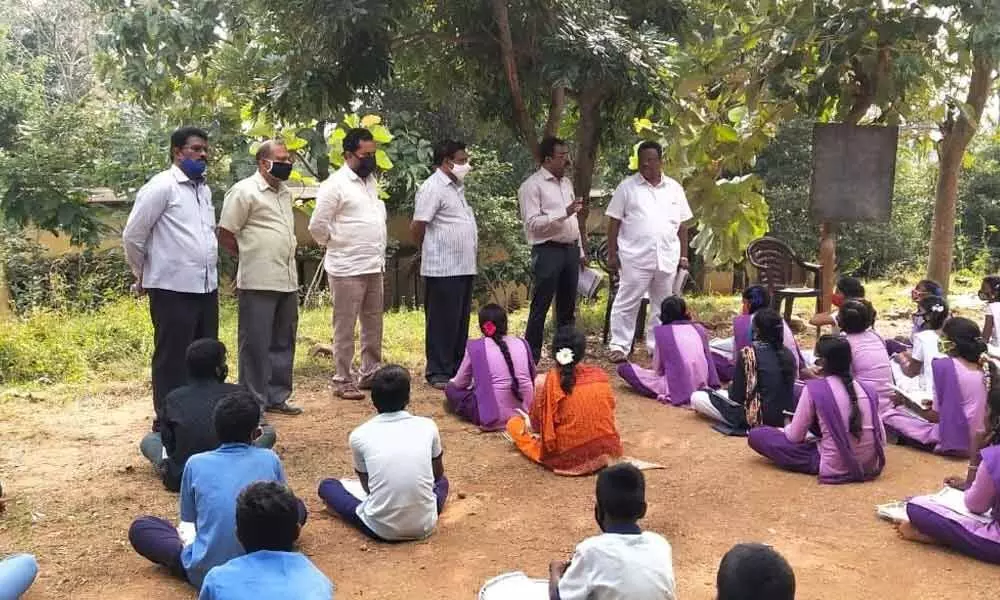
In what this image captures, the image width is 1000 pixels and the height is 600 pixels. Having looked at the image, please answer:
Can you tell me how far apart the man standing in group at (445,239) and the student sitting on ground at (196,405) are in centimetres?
246

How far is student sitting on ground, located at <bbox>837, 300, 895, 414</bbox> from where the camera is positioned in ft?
18.1

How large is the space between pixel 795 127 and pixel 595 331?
720 cm

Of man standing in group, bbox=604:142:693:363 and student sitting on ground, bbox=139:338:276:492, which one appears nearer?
student sitting on ground, bbox=139:338:276:492

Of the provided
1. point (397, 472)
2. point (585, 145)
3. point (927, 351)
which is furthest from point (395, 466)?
point (585, 145)

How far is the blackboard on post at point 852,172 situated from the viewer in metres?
7.98

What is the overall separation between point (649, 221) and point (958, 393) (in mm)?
2996

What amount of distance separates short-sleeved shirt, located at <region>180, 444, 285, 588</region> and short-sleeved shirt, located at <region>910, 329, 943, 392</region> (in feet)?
13.8

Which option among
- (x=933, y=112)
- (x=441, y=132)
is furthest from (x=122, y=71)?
(x=933, y=112)

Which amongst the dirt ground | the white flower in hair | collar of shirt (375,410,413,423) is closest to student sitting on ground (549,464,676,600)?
the dirt ground

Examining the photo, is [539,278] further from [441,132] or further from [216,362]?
[441,132]

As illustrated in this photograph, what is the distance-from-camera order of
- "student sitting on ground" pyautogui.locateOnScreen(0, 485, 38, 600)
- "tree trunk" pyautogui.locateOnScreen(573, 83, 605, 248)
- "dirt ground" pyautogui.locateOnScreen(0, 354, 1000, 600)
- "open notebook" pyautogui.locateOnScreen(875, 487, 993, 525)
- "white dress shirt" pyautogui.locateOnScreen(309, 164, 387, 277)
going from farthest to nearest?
"tree trunk" pyautogui.locateOnScreen(573, 83, 605, 248) < "white dress shirt" pyautogui.locateOnScreen(309, 164, 387, 277) < "open notebook" pyautogui.locateOnScreen(875, 487, 993, 525) < "dirt ground" pyautogui.locateOnScreen(0, 354, 1000, 600) < "student sitting on ground" pyautogui.locateOnScreen(0, 485, 38, 600)

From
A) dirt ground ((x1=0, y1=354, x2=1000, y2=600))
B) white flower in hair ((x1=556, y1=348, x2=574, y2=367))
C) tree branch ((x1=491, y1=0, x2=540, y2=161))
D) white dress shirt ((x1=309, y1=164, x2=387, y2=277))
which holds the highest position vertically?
tree branch ((x1=491, y1=0, x2=540, y2=161))

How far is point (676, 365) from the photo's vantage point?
6.44 m

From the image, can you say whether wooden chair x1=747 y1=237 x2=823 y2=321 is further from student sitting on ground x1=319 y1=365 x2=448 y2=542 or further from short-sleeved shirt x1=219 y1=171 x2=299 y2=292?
student sitting on ground x1=319 y1=365 x2=448 y2=542
